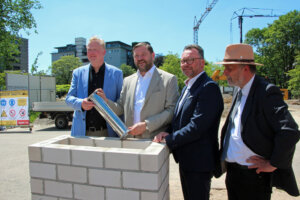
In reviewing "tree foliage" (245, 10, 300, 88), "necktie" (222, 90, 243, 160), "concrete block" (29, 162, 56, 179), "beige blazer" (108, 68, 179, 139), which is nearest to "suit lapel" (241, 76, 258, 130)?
"necktie" (222, 90, 243, 160)

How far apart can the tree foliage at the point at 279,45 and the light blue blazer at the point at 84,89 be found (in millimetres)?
38258

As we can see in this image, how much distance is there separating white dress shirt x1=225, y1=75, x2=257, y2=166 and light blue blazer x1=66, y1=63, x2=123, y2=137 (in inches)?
53.9

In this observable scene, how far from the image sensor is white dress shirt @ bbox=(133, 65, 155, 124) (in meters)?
2.47

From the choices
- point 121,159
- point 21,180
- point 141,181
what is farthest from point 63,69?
point 141,181

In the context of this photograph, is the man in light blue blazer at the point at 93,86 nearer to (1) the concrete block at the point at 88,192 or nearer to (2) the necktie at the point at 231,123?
(1) the concrete block at the point at 88,192

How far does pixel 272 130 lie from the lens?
6.21 ft

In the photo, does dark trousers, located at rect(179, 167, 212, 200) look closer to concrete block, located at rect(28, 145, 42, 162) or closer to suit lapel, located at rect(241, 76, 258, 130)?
suit lapel, located at rect(241, 76, 258, 130)

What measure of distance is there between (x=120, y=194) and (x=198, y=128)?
2.86ft

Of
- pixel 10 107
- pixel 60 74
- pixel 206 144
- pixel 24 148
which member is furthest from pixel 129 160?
pixel 60 74

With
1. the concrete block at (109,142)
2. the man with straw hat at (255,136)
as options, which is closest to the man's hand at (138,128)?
the concrete block at (109,142)

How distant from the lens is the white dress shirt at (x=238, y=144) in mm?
2039

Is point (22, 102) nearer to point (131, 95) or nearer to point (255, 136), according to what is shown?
point (131, 95)

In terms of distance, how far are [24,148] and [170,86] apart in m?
7.23

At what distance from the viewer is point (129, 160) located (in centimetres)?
187
